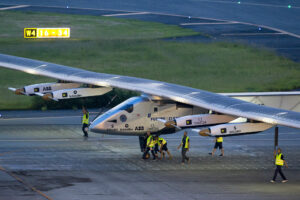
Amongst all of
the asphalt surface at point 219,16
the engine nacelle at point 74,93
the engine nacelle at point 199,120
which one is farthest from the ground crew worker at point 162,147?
the asphalt surface at point 219,16

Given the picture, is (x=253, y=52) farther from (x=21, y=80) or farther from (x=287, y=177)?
(x=287, y=177)

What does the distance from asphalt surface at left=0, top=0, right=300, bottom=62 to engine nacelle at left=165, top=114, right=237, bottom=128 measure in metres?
38.7

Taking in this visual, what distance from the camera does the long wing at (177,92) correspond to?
29.9m

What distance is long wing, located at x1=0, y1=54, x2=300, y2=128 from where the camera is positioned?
98.0 ft

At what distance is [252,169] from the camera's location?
35.3m

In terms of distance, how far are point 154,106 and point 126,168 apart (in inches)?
218

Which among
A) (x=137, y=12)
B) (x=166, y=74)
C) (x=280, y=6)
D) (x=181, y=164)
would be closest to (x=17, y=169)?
(x=181, y=164)

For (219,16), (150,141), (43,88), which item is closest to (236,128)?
(150,141)

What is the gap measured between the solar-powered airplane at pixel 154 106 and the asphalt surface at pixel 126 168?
1.87 m

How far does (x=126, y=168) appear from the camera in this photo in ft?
114

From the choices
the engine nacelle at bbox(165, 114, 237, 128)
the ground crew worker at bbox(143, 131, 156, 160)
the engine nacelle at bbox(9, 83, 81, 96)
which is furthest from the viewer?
the engine nacelle at bbox(9, 83, 81, 96)

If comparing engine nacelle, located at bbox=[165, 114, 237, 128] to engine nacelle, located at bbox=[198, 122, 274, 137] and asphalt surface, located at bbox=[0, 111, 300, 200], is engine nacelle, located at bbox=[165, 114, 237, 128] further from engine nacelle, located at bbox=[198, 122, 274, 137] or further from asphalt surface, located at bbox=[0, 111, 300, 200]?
asphalt surface, located at bbox=[0, 111, 300, 200]

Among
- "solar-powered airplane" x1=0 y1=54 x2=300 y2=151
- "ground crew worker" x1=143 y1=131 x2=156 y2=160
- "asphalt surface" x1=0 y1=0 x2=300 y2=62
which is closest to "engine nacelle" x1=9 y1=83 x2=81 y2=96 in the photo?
"solar-powered airplane" x1=0 y1=54 x2=300 y2=151

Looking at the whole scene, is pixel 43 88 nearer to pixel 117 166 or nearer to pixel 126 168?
pixel 117 166
